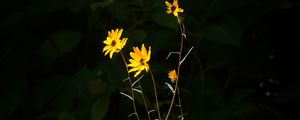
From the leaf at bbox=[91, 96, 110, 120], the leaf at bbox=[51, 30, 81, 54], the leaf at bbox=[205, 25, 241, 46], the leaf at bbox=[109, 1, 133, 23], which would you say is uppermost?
the leaf at bbox=[109, 1, 133, 23]

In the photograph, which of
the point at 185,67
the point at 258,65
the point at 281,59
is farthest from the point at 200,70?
the point at 281,59

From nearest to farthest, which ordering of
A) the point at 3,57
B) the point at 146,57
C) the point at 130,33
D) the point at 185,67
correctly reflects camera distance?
the point at 146,57 → the point at 130,33 → the point at 3,57 → the point at 185,67

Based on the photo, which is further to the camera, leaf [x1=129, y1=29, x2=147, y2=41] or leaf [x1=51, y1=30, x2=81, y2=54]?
leaf [x1=51, y1=30, x2=81, y2=54]

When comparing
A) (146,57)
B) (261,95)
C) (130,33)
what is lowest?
(261,95)

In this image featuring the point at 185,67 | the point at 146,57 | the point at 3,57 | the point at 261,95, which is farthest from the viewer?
the point at 261,95

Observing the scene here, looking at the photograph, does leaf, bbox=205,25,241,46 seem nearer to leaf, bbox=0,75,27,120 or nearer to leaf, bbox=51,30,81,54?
leaf, bbox=51,30,81,54

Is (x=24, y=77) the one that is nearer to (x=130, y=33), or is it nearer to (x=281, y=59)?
(x=130, y=33)

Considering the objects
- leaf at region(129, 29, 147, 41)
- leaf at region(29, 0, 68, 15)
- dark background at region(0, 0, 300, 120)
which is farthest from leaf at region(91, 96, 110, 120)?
leaf at region(29, 0, 68, 15)

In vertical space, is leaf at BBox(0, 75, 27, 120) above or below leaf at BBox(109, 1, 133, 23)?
below
